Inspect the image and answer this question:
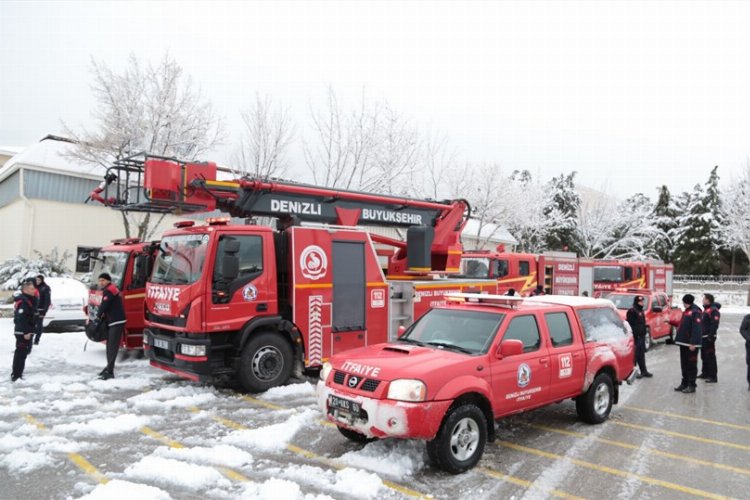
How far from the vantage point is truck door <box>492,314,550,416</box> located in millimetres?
5789

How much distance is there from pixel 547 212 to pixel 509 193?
1962 centimetres

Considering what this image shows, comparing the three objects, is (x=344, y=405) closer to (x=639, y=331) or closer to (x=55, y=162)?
(x=639, y=331)

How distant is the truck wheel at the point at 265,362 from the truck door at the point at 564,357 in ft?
14.1

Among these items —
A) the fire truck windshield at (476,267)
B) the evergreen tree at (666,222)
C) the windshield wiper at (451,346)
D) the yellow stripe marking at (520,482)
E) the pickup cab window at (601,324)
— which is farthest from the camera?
the evergreen tree at (666,222)

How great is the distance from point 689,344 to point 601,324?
317 centimetres

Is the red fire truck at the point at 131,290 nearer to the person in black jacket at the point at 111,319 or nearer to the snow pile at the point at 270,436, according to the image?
the person in black jacket at the point at 111,319

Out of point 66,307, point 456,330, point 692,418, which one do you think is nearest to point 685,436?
point 692,418

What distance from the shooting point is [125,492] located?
4723mm

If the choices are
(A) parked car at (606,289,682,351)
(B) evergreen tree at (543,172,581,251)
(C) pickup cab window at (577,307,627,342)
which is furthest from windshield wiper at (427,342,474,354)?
(B) evergreen tree at (543,172,581,251)

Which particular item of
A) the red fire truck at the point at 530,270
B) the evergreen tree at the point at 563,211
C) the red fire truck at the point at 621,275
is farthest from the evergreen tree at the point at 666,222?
the red fire truck at the point at 530,270

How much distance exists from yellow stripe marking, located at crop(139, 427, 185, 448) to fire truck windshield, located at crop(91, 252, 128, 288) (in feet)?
17.0

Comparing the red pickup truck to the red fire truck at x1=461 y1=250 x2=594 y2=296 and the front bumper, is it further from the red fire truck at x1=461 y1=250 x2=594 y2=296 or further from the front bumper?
the red fire truck at x1=461 y1=250 x2=594 y2=296

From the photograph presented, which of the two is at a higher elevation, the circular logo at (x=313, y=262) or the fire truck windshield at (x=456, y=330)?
the circular logo at (x=313, y=262)

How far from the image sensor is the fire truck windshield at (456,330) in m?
6.02
